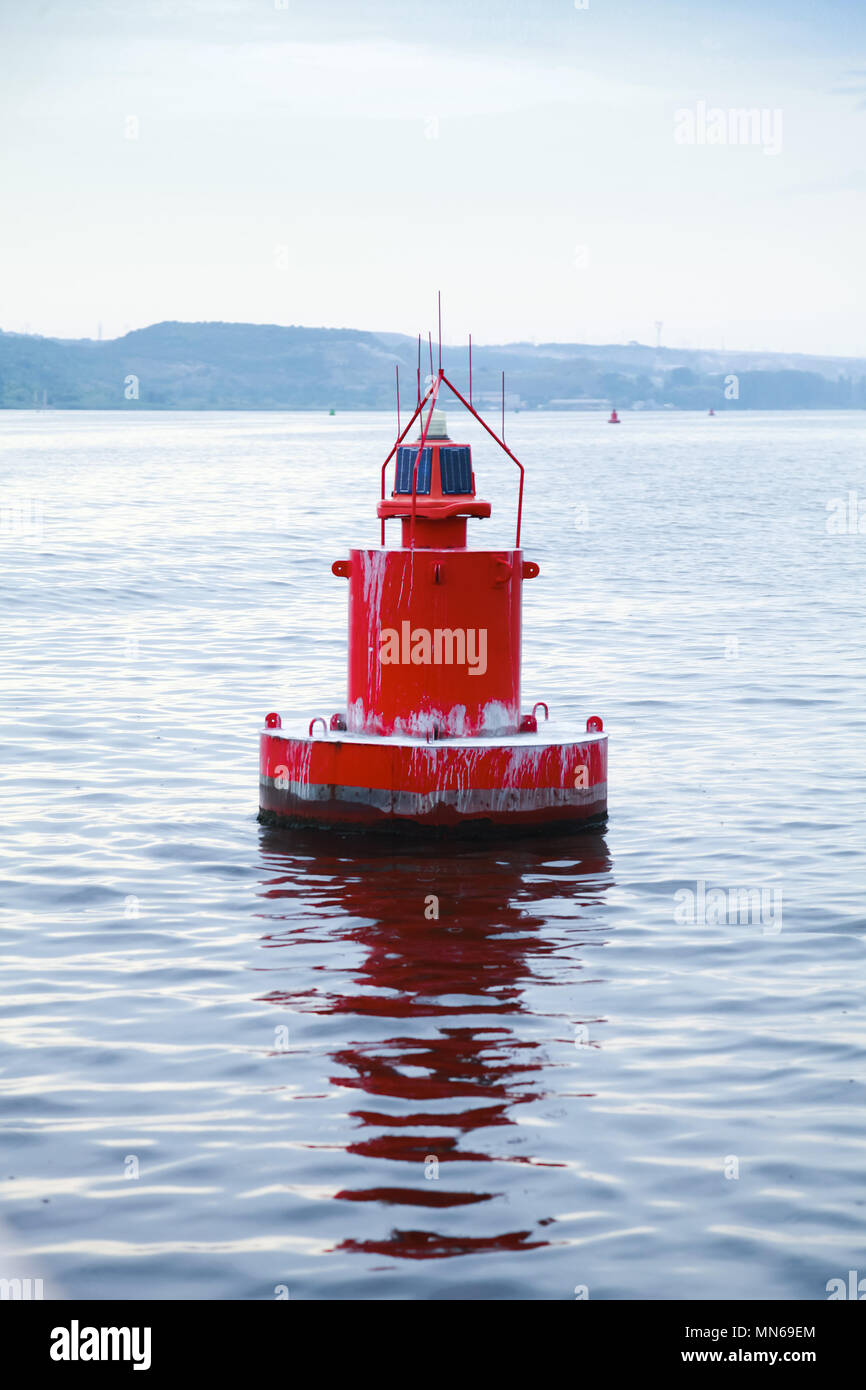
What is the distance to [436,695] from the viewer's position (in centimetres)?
1234

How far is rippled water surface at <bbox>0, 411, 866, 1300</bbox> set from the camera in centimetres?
652

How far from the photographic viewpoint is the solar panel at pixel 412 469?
1245 centimetres

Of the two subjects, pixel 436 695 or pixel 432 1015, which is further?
pixel 436 695

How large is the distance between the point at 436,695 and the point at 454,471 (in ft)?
5.03

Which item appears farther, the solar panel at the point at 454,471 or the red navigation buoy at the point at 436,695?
the solar panel at the point at 454,471

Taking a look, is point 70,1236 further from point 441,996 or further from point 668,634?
point 668,634

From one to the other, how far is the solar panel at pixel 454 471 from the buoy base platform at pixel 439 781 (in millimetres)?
1715
